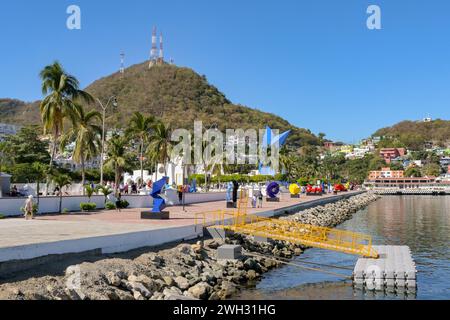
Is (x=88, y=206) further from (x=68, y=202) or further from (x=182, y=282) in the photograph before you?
(x=182, y=282)

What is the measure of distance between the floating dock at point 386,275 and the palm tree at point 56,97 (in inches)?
1082

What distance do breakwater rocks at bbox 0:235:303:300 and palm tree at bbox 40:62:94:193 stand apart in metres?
22.3

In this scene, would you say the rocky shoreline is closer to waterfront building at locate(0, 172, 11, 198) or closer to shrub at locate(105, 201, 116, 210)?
shrub at locate(105, 201, 116, 210)

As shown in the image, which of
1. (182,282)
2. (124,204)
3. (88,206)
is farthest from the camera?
(124,204)

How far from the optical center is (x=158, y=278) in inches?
689

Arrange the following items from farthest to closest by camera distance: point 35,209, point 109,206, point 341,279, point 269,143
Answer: point 269,143 < point 109,206 < point 35,209 < point 341,279

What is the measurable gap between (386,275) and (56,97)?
98.1 ft

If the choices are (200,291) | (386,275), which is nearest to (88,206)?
(200,291)

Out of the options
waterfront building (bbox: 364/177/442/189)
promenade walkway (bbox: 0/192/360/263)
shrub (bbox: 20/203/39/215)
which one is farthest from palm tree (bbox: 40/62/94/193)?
waterfront building (bbox: 364/177/442/189)

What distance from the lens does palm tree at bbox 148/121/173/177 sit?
6700 centimetres

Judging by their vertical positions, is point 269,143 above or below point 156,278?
above

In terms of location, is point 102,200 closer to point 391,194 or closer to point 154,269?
point 154,269

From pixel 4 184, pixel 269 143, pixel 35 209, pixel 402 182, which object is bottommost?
pixel 35 209
